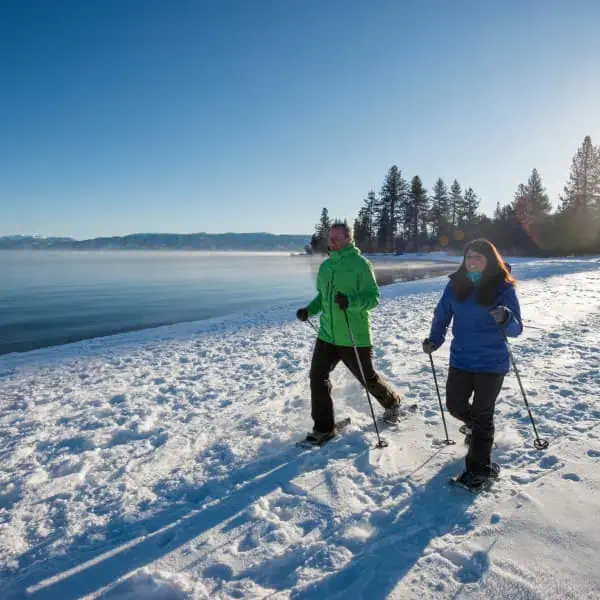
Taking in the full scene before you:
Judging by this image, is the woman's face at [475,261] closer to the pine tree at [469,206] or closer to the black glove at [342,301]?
the black glove at [342,301]

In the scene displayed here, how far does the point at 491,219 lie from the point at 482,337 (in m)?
65.1

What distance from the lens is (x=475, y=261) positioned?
123 inches

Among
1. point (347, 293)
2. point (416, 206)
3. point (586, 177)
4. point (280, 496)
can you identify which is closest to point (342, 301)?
point (347, 293)

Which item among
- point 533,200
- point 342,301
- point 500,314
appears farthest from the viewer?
point 533,200

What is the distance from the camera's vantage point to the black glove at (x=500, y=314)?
2.92 m

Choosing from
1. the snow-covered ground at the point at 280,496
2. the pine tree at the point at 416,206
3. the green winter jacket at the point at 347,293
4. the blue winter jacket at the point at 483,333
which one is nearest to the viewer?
the snow-covered ground at the point at 280,496

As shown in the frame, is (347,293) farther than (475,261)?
Yes

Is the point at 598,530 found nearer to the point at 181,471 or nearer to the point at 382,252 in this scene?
the point at 181,471

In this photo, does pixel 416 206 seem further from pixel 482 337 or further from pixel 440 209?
pixel 482 337

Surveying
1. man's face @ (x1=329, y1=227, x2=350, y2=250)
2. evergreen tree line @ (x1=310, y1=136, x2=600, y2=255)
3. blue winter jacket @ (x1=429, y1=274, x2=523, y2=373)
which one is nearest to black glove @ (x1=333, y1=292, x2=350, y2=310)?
man's face @ (x1=329, y1=227, x2=350, y2=250)

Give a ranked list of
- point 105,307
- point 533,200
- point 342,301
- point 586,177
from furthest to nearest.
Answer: point 533,200
point 586,177
point 105,307
point 342,301

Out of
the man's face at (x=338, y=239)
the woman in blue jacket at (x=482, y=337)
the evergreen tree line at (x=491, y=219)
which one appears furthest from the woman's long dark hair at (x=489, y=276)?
the evergreen tree line at (x=491, y=219)

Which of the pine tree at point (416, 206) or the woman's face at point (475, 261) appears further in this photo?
the pine tree at point (416, 206)

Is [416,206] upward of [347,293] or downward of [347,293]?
upward
